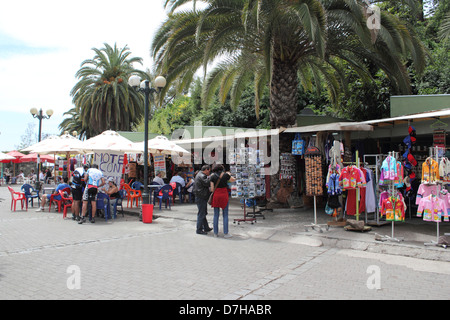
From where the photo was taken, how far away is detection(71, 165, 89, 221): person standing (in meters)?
10.6

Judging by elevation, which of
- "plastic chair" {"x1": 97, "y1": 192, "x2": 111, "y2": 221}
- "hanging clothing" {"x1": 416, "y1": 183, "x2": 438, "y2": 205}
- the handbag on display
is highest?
the handbag on display

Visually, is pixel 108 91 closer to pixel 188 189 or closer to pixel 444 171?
pixel 188 189

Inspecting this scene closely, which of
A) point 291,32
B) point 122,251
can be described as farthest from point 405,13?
point 122,251

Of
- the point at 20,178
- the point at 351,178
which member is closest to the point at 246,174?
the point at 351,178

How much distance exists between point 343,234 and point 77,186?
795 centimetres

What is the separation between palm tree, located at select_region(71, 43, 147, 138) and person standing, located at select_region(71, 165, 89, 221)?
61.1ft

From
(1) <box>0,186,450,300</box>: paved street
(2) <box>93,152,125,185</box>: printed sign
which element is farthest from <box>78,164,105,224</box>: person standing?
(2) <box>93,152,125,185</box>: printed sign

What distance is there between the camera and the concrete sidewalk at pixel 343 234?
716cm

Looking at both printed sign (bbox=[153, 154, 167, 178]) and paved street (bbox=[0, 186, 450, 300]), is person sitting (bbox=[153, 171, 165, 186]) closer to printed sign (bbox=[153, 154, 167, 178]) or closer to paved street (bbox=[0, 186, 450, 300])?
printed sign (bbox=[153, 154, 167, 178])

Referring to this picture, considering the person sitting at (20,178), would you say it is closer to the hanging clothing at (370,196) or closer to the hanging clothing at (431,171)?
the hanging clothing at (370,196)

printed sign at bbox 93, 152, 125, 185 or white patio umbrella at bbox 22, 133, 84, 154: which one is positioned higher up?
white patio umbrella at bbox 22, 133, 84, 154

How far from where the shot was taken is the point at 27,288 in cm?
486

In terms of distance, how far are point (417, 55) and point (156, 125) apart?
75.0 ft
